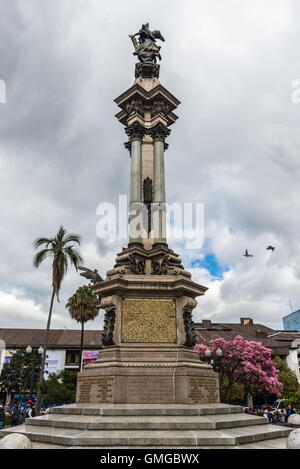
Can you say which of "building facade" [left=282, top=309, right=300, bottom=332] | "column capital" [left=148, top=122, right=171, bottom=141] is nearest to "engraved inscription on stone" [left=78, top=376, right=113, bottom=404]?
"column capital" [left=148, top=122, right=171, bottom=141]

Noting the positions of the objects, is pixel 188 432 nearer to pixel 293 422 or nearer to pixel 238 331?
pixel 293 422

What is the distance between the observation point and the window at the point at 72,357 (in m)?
53.2

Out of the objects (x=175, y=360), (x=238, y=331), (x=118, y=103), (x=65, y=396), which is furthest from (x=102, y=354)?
(x=238, y=331)

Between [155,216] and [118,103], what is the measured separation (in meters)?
6.10

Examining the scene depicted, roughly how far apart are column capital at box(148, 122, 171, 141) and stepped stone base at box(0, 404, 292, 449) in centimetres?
1011

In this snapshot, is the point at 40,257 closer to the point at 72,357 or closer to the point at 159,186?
A: the point at 159,186

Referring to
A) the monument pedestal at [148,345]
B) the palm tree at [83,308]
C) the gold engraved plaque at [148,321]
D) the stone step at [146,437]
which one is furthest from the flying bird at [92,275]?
the palm tree at [83,308]

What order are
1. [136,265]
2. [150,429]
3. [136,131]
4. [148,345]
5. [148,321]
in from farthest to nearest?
[136,131] → [136,265] → [148,321] → [148,345] → [150,429]

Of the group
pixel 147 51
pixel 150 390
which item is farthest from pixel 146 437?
pixel 147 51

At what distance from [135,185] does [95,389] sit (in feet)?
24.3

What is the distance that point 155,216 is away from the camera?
42.3 ft

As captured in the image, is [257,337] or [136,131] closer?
[136,131]

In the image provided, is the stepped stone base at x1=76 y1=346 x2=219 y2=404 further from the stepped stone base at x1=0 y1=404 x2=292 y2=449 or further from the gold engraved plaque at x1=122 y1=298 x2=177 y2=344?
the stepped stone base at x1=0 y1=404 x2=292 y2=449

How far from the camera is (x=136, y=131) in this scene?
556 inches
